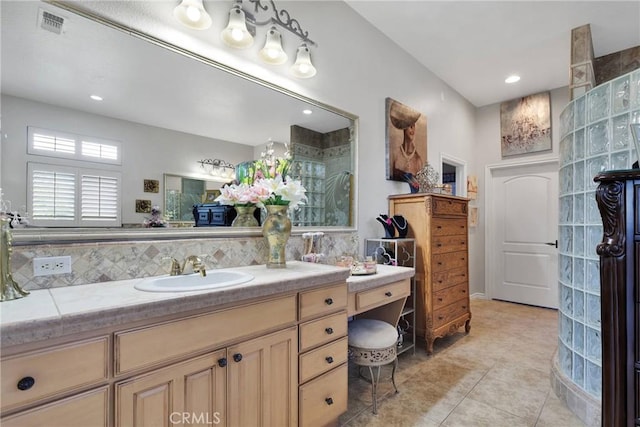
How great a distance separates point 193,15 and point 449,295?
3017 millimetres

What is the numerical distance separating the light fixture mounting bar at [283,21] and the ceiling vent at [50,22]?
1.02m

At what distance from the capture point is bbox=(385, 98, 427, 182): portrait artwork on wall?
122 inches

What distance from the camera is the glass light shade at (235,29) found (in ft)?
5.76

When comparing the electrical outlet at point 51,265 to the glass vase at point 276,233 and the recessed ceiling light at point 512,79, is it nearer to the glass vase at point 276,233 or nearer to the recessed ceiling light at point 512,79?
the glass vase at point 276,233

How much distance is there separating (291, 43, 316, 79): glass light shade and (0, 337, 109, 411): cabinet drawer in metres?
1.94

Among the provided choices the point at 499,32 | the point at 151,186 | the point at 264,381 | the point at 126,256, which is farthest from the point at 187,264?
the point at 499,32

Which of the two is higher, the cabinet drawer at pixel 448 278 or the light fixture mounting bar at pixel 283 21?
the light fixture mounting bar at pixel 283 21

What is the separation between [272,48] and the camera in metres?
1.98

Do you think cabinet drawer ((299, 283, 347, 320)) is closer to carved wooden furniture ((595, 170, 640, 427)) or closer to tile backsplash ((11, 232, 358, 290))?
tile backsplash ((11, 232, 358, 290))

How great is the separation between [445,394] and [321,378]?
3.69 ft

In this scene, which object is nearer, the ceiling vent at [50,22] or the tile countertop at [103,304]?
the tile countertop at [103,304]

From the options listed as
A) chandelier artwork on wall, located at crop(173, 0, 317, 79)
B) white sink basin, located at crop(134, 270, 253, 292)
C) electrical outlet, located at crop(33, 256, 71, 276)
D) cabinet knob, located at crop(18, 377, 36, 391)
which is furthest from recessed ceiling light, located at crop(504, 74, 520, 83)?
cabinet knob, located at crop(18, 377, 36, 391)

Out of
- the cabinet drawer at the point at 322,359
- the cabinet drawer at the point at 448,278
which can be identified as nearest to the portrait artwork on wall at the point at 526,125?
the cabinet drawer at the point at 448,278

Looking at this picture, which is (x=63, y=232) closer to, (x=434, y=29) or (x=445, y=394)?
(x=445, y=394)
